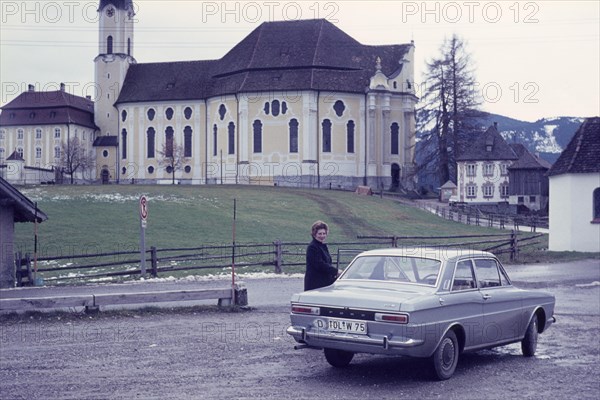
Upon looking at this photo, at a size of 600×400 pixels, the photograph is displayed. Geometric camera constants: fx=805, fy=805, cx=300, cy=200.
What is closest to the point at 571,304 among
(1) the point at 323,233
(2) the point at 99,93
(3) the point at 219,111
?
(1) the point at 323,233

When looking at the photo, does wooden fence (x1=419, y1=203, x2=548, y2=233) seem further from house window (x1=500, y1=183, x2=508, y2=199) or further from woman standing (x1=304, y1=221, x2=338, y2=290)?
woman standing (x1=304, y1=221, x2=338, y2=290)

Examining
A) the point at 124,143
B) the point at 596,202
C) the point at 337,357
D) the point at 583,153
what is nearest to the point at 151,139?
the point at 124,143

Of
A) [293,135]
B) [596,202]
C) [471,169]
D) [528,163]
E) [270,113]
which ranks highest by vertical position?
[270,113]

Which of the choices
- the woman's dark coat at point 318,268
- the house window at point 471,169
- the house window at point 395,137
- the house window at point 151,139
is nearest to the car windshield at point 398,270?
the woman's dark coat at point 318,268

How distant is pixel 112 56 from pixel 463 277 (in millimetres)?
84370

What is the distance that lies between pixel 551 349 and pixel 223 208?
39.1 m

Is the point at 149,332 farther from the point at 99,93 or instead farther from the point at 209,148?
the point at 99,93

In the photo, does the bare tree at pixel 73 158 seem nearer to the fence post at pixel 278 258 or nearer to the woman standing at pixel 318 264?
the fence post at pixel 278 258

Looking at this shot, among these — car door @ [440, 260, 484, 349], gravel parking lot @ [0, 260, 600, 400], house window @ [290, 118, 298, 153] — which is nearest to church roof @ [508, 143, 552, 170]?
house window @ [290, 118, 298, 153]

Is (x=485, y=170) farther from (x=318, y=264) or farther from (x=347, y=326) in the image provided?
(x=347, y=326)

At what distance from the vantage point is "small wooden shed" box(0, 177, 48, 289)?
20.1 m

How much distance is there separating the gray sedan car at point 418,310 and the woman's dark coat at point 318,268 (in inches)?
25.7

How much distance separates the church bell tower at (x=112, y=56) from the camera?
3536 inches

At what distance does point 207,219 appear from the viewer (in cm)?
4556
